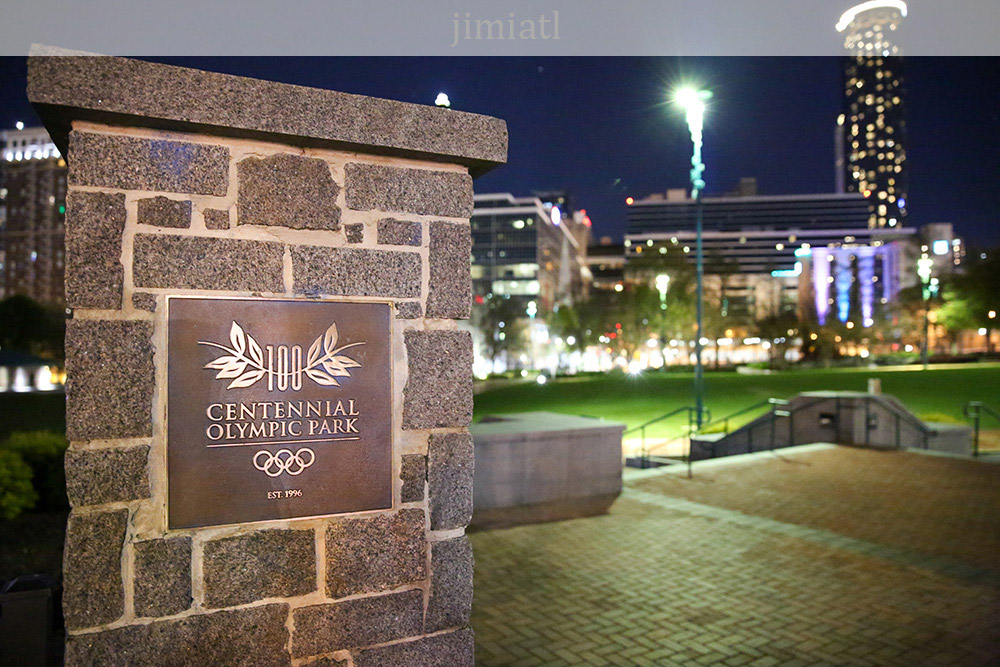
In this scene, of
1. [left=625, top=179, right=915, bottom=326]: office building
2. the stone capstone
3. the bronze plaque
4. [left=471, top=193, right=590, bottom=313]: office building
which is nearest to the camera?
the stone capstone

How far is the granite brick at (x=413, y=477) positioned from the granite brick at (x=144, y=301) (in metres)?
1.37

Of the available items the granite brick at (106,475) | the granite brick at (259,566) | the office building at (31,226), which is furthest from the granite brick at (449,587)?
the office building at (31,226)

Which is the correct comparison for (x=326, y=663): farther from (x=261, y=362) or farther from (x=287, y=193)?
(x=287, y=193)

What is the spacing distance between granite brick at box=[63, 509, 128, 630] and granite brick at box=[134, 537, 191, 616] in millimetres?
75

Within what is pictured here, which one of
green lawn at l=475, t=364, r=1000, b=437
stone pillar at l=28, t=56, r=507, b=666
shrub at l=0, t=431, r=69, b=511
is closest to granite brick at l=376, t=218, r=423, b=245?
stone pillar at l=28, t=56, r=507, b=666

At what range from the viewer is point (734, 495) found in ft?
34.6

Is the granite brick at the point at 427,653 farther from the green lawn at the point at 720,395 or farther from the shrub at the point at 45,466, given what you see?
the green lawn at the point at 720,395

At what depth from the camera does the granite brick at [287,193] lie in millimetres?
3221

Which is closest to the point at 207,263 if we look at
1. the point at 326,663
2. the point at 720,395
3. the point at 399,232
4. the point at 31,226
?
the point at 399,232

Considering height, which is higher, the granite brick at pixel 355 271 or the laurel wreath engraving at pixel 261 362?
the granite brick at pixel 355 271

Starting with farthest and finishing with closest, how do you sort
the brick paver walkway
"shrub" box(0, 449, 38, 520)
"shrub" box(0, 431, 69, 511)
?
"shrub" box(0, 431, 69, 511) < "shrub" box(0, 449, 38, 520) < the brick paver walkway

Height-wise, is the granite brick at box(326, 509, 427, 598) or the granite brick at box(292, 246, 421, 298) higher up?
the granite brick at box(292, 246, 421, 298)

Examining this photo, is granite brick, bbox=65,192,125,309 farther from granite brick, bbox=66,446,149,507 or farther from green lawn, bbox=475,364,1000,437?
green lawn, bbox=475,364,1000,437

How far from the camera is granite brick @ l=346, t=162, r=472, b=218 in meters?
3.45
